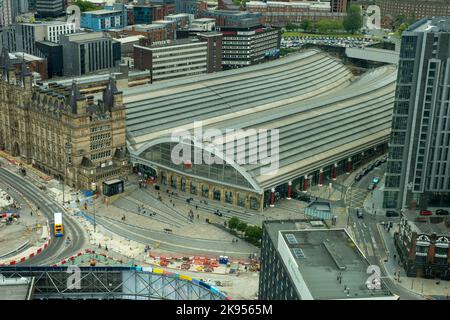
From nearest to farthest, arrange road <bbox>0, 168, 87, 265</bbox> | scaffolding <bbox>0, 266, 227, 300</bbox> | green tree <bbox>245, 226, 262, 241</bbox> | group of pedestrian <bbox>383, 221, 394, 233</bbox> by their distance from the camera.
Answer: scaffolding <bbox>0, 266, 227, 300</bbox> → road <bbox>0, 168, 87, 265</bbox> → green tree <bbox>245, 226, 262, 241</bbox> → group of pedestrian <bbox>383, 221, 394, 233</bbox>

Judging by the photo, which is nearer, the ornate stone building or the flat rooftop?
the flat rooftop

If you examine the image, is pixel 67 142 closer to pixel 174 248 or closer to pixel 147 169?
pixel 147 169

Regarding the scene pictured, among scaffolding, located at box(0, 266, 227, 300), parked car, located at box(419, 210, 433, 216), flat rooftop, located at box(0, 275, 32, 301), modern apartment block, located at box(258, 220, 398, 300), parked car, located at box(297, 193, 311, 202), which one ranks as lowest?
parked car, located at box(297, 193, 311, 202)

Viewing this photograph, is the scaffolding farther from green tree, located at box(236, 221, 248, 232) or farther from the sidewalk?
the sidewalk

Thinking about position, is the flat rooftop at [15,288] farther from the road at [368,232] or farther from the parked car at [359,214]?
the parked car at [359,214]

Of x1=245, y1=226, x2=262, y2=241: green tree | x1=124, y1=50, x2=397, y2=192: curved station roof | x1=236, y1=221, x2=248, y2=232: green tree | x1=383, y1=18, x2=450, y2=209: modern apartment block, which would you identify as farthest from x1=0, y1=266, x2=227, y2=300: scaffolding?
x1=383, y1=18, x2=450, y2=209: modern apartment block

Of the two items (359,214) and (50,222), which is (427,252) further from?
(50,222)
